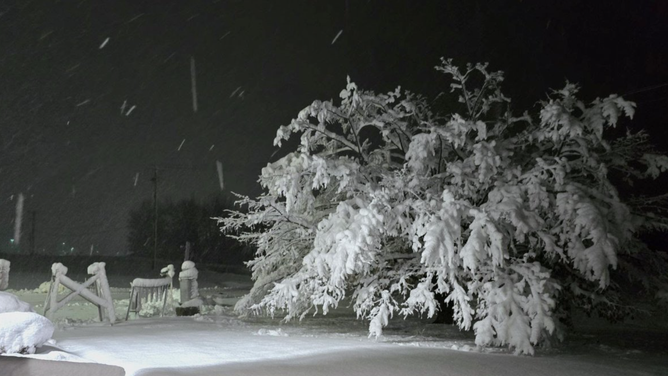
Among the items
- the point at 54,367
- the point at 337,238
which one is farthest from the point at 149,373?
the point at 337,238

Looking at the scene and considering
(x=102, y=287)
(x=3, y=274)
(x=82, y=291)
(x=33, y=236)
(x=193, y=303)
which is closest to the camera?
(x=3, y=274)

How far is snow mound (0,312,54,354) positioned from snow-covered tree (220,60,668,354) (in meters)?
4.31

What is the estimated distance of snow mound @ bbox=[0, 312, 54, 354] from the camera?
27.4ft

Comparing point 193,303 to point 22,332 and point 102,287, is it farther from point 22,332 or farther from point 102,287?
point 22,332

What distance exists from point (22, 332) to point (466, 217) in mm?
A: 6985

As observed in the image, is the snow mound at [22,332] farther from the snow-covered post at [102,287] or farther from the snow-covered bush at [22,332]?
the snow-covered post at [102,287]

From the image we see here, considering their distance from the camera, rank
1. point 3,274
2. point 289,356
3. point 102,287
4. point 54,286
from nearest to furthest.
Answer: point 289,356, point 3,274, point 54,286, point 102,287

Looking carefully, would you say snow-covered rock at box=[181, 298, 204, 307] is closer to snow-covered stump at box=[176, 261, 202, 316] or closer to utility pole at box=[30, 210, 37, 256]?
snow-covered stump at box=[176, 261, 202, 316]

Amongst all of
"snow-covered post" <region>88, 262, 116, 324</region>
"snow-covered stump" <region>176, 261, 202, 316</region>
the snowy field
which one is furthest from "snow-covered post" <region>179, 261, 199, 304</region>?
"snow-covered post" <region>88, 262, 116, 324</region>

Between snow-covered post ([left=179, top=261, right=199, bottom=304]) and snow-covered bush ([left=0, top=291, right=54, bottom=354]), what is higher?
snow-covered post ([left=179, top=261, right=199, bottom=304])

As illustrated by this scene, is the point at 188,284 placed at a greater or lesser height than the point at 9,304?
greater

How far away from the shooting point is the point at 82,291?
12719mm

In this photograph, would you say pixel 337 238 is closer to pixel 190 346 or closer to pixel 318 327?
pixel 190 346

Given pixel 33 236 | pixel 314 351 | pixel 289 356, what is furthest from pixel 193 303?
pixel 33 236
